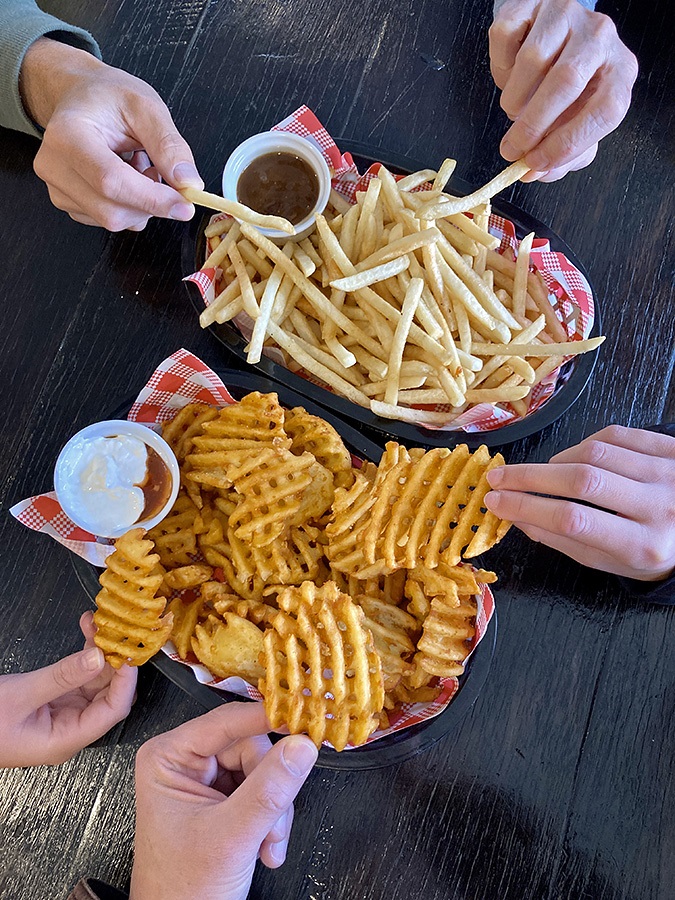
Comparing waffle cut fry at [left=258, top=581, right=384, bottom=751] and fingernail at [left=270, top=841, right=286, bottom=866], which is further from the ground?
waffle cut fry at [left=258, top=581, right=384, bottom=751]

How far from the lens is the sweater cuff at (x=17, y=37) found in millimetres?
1629

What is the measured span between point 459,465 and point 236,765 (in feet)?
2.49

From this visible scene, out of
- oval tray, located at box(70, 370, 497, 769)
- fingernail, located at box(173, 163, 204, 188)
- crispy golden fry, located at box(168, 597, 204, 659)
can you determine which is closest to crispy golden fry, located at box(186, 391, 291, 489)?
crispy golden fry, located at box(168, 597, 204, 659)

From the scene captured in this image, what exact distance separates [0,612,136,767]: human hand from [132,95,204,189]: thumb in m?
0.96

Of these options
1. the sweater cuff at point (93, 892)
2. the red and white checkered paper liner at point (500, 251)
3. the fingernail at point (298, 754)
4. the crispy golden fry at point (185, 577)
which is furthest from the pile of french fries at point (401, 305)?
the sweater cuff at point (93, 892)

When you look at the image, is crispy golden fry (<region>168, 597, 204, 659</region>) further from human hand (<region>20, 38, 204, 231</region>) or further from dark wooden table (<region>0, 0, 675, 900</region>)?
human hand (<region>20, 38, 204, 231</region>)

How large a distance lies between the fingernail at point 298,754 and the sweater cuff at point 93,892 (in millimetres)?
576

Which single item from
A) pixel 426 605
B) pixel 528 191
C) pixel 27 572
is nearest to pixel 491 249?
pixel 528 191

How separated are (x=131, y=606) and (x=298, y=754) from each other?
Answer: 15.8 inches

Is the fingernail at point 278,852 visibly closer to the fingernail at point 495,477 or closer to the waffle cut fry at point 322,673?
the waffle cut fry at point 322,673

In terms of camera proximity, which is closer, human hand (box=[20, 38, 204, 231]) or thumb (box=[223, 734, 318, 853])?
thumb (box=[223, 734, 318, 853])

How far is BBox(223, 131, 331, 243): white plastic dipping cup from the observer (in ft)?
5.38

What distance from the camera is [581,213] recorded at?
1845 mm

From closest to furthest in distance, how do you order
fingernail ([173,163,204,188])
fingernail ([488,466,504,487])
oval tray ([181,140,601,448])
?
fingernail ([488,466,504,487]), fingernail ([173,163,204,188]), oval tray ([181,140,601,448])
